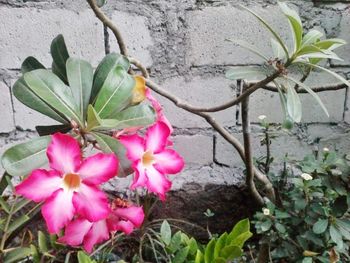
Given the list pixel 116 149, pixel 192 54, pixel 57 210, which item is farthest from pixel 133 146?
pixel 192 54

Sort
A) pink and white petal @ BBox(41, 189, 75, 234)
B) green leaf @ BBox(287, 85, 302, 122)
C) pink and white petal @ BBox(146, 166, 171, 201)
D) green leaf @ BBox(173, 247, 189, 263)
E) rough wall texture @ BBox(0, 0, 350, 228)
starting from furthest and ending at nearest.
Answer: rough wall texture @ BBox(0, 0, 350, 228)
green leaf @ BBox(173, 247, 189, 263)
green leaf @ BBox(287, 85, 302, 122)
pink and white petal @ BBox(146, 166, 171, 201)
pink and white petal @ BBox(41, 189, 75, 234)

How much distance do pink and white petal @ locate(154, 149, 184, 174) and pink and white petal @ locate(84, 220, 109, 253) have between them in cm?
15

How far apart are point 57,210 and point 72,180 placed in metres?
0.05

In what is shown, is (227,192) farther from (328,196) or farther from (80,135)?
(80,135)

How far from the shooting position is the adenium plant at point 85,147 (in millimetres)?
655

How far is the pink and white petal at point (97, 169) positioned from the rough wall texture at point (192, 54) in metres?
0.76

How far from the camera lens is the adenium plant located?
2.15 ft

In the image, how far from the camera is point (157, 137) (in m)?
0.76

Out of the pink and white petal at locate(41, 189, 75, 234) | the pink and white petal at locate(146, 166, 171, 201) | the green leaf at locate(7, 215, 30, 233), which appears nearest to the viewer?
the pink and white petal at locate(41, 189, 75, 234)

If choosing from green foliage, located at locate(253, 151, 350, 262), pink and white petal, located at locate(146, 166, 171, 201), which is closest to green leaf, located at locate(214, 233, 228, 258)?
green foliage, located at locate(253, 151, 350, 262)

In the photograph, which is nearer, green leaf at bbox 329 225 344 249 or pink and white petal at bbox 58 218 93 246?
pink and white petal at bbox 58 218 93 246

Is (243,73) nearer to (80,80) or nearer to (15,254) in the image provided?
(80,80)

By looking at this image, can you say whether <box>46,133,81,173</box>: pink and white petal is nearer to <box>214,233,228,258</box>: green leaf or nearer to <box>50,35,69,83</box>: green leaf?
<box>50,35,69,83</box>: green leaf

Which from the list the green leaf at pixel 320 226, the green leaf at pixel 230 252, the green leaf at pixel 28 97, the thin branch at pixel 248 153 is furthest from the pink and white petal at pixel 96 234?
the green leaf at pixel 320 226
